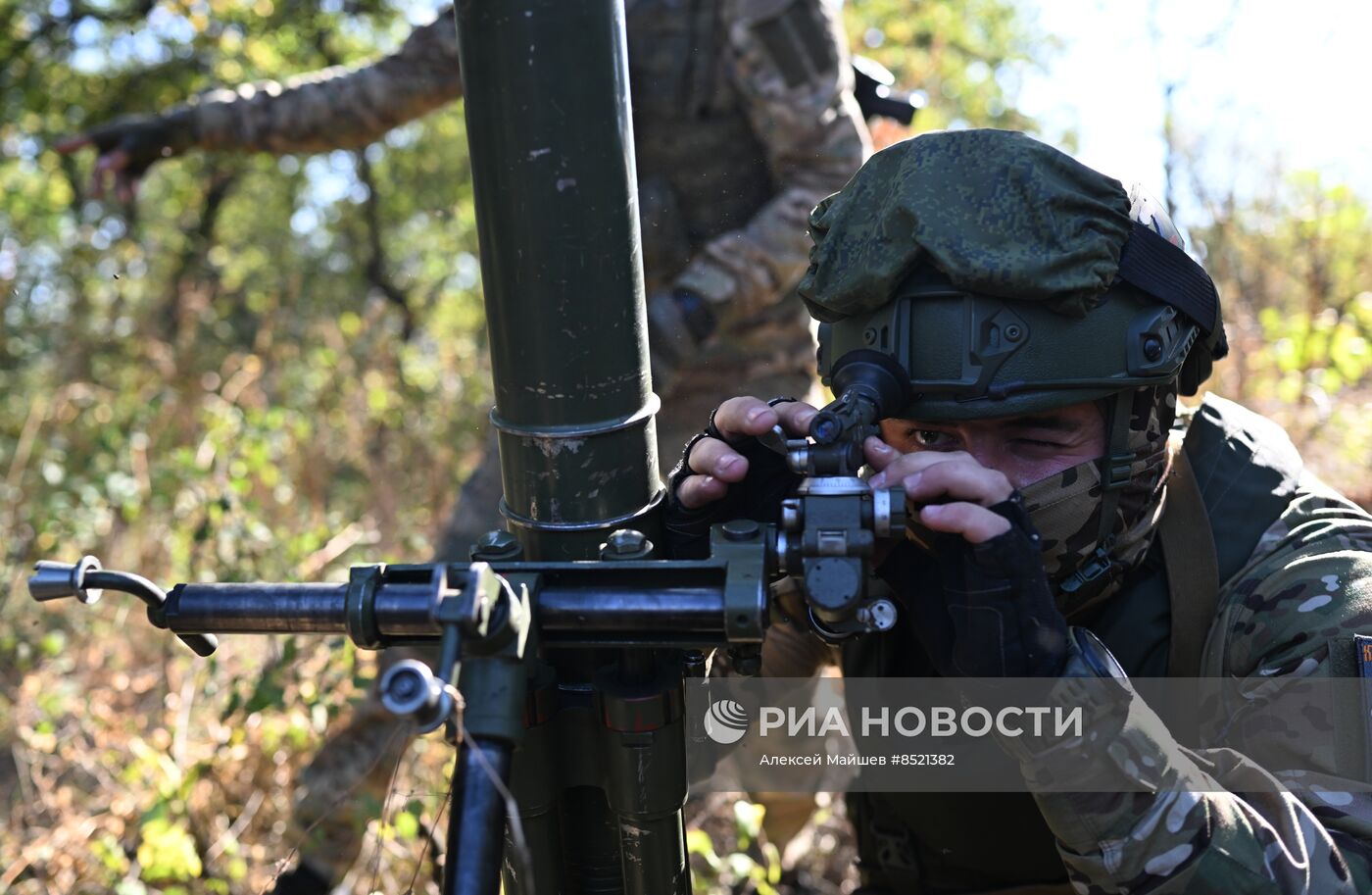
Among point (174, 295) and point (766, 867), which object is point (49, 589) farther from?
point (174, 295)

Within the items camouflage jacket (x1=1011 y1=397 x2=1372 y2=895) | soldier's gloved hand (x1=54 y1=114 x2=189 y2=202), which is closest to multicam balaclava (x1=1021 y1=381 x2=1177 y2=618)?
camouflage jacket (x1=1011 y1=397 x2=1372 y2=895)

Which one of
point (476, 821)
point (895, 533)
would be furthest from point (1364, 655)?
point (476, 821)

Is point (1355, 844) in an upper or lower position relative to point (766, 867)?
upper

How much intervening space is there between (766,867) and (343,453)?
407cm

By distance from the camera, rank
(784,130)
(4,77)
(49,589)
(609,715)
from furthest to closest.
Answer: (4,77) < (784,130) < (609,715) < (49,589)

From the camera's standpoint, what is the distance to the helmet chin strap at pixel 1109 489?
6.29 feet

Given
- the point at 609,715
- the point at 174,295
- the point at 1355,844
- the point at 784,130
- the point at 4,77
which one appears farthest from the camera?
the point at 174,295

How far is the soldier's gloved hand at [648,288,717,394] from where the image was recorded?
Answer: 3.26m

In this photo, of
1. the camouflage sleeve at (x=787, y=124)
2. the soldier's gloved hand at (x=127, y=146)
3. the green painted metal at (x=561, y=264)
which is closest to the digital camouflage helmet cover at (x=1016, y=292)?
the green painted metal at (x=561, y=264)

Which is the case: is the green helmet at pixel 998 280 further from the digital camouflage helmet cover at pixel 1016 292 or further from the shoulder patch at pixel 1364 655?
the shoulder patch at pixel 1364 655

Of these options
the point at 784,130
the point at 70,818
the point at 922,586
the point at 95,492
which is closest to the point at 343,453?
the point at 95,492

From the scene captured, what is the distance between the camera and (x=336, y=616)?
125 centimetres

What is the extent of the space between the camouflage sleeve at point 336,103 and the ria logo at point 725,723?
2726 millimetres

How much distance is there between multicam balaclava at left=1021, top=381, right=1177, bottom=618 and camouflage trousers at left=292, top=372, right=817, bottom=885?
4.45 ft
